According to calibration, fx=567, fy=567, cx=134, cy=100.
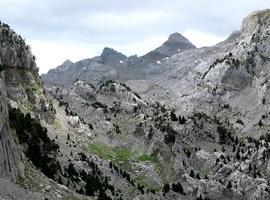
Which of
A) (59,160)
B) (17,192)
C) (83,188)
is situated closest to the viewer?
(17,192)

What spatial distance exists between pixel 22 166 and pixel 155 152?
294ft

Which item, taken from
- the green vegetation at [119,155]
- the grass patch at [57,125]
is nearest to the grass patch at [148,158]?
the green vegetation at [119,155]

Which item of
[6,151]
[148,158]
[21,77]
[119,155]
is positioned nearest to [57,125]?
[21,77]

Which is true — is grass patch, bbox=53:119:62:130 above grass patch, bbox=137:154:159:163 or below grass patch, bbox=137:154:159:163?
above

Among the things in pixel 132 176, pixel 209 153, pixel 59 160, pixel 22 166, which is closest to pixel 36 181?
pixel 22 166

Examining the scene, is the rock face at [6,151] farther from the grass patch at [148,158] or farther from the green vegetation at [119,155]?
the grass patch at [148,158]

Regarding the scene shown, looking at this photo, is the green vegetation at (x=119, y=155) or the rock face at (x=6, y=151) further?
the green vegetation at (x=119, y=155)

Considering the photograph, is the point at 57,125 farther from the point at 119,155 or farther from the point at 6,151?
the point at 6,151

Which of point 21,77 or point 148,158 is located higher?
point 21,77

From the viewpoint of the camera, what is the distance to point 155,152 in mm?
179500

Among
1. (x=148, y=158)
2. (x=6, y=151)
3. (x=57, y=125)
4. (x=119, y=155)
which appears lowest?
(x=148, y=158)

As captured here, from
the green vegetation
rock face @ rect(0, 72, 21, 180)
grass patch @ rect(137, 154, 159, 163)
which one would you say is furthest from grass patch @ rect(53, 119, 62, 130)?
rock face @ rect(0, 72, 21, 180)

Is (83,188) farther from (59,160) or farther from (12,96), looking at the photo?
(12,96)

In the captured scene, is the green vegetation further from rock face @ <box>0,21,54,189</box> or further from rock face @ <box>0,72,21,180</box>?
rock face @ <box>0,72,21,180</box>
